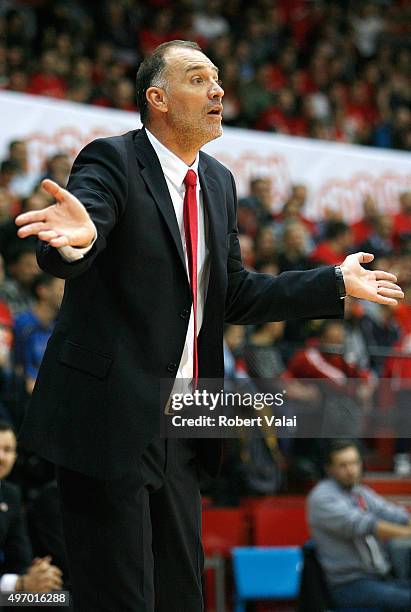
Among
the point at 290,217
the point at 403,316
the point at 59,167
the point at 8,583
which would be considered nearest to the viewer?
the point at 8,583

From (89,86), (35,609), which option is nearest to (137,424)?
(35,609)

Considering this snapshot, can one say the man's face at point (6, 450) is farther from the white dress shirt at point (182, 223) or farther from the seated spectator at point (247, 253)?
the seated spectator at point (247, 253)

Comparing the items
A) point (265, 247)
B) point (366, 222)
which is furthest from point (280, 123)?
point (265, 247)

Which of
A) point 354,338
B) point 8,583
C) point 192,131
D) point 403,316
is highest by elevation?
point 192,131

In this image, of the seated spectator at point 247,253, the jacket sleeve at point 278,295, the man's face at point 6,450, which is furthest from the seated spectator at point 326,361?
the jacket sleeve at point 278,295

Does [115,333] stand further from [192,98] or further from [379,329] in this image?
[379,329]

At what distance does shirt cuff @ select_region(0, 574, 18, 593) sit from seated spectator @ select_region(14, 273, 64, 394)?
1.80m

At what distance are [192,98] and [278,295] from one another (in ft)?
1.92

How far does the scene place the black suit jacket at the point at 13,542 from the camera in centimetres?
416

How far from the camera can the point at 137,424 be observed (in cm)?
248

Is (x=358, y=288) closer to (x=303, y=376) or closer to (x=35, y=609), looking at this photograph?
(x=35, y=609)

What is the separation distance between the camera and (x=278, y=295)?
2807mm

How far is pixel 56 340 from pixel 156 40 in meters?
8.96

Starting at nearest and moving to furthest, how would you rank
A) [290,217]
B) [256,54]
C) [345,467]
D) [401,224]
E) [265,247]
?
[345,467]
[265,247]
[290,217]
[401,224]
[256,54]
